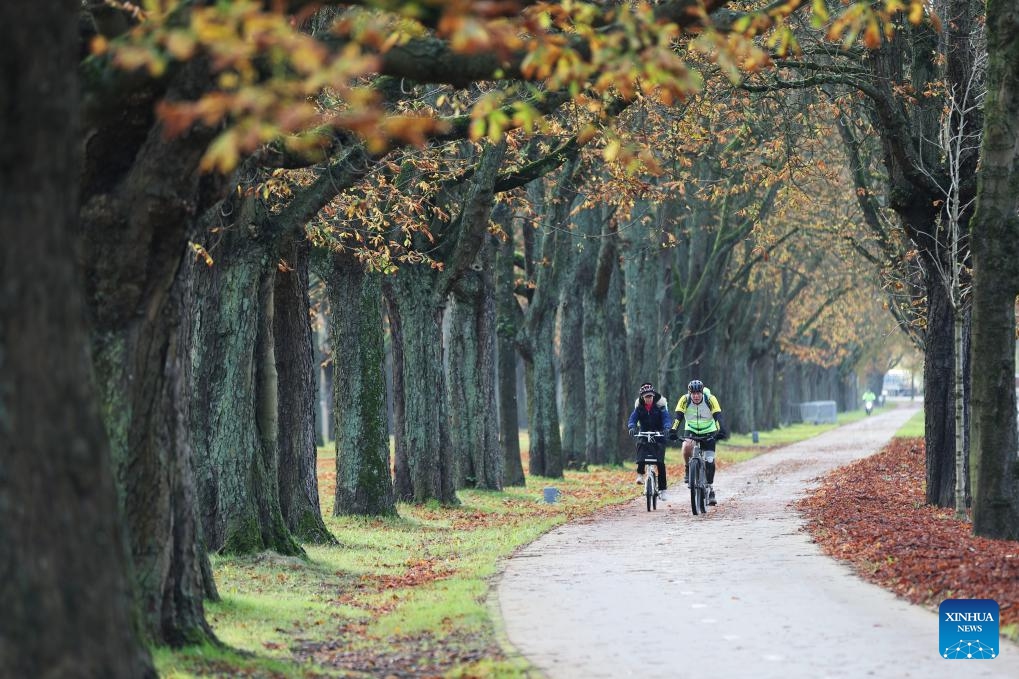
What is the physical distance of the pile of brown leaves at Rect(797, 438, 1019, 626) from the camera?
1185 centimetres

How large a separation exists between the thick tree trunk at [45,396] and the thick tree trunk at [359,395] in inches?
571

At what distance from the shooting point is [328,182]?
1491 centimetres

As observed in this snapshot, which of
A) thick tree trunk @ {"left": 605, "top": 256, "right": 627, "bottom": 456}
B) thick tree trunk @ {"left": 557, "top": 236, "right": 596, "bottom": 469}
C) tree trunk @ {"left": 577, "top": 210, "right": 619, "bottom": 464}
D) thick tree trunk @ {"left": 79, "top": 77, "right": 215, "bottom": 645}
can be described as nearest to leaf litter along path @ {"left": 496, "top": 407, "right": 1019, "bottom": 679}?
thick tree trunk @ {"left": 79, "top": 77, "right": 215, "bottom": 645}

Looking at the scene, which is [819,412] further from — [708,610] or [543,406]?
[708,610]

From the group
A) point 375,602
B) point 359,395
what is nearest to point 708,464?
point 359,395

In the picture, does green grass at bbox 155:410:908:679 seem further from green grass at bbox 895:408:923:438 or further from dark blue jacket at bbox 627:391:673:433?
Result: green grass at bbox 895:408:923:438

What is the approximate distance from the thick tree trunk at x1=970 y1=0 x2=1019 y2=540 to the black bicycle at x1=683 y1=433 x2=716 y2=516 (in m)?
5.86

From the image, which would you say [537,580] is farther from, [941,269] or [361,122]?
[361,122]

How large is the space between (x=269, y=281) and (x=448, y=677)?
7218 mm

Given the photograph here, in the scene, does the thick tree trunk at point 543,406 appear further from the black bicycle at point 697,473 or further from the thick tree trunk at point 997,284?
the thick tree trunk at point 997,284

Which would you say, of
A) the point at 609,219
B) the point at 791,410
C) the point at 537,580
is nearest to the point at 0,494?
the point at 537,580

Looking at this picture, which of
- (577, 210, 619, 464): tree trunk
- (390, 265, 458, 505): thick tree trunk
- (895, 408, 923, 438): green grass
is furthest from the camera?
(895, 408, 923, 438): green grass

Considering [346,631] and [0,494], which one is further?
[346,631]

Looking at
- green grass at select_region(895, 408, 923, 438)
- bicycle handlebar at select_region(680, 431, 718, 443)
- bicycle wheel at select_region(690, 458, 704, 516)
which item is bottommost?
green grass at select_region(895, 408, 923, 438)
